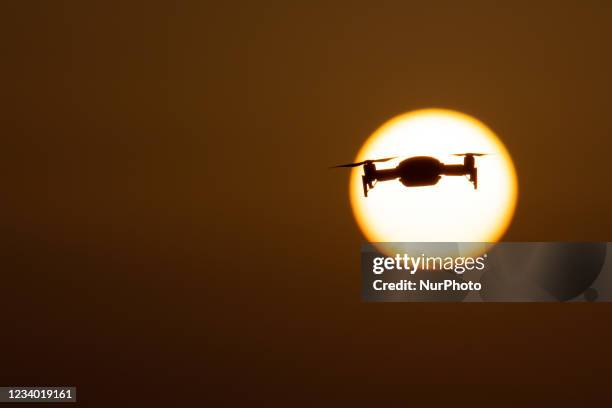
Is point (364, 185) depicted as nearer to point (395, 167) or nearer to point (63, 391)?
point (395, 167)

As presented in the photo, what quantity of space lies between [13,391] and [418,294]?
26.8 ft

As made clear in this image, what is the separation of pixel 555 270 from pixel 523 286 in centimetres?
79

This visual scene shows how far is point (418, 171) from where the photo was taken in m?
11.0

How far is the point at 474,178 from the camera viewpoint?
11375mm

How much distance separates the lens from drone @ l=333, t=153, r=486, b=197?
11.0 metres

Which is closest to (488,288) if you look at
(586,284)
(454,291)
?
(454,291)

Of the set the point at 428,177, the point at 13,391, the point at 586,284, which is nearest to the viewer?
the point at 428,177

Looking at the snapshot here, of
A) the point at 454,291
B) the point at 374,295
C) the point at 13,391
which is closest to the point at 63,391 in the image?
the point at 13,391

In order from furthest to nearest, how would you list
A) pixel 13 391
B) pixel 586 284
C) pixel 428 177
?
pixel 586 284, pixel 13 391, pixel 428 177

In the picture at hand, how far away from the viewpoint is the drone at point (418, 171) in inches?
434

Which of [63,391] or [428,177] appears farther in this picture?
[63,391]

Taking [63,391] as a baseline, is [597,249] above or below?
above

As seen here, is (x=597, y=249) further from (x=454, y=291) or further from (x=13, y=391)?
(x=13, y=391)

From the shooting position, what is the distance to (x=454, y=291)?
17109 mm
